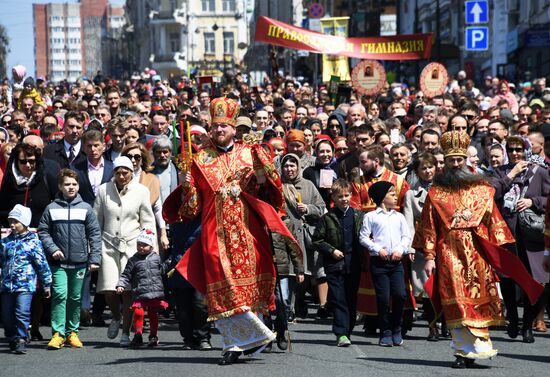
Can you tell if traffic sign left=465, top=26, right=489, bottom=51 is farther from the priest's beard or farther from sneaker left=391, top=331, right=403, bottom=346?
the priest's beard

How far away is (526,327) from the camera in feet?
42.8

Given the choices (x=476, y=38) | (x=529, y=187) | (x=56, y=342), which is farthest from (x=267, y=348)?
(x=476, y=38)

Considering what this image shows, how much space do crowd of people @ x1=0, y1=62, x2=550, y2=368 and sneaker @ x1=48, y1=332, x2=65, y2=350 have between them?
2 centimetres

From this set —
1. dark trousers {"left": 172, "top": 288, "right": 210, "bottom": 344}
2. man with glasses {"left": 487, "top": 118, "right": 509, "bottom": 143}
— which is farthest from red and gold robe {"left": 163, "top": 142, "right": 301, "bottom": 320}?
man with glasses {"left": 487, "top": 118, "right": 509, "bottom": 143}

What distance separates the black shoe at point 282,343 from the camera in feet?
40.2

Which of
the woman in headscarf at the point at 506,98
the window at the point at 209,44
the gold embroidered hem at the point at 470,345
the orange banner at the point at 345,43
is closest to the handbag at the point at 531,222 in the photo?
the gold embroidered hem at the point at 470,345

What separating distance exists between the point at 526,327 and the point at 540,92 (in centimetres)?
1233

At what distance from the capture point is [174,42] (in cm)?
13425

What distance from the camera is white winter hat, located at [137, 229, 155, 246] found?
42.4 feet

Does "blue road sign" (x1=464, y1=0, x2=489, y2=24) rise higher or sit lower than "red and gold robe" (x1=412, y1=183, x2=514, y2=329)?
higher

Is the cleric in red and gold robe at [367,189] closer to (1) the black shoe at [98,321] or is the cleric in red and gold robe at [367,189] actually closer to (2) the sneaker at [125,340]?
(2) the sneaker at [125,340]

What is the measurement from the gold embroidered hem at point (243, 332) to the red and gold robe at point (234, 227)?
0.24 ft

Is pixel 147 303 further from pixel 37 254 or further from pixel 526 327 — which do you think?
pixel 526 327

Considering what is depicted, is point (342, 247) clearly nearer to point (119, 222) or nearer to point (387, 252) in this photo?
point (387, 252)
